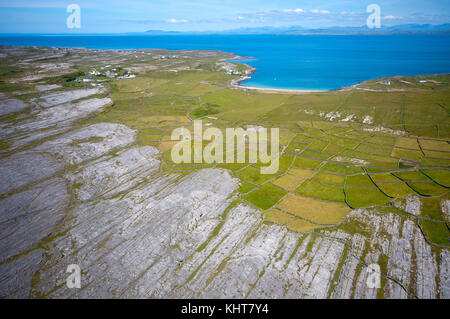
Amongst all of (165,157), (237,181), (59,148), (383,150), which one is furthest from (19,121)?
(383,150)

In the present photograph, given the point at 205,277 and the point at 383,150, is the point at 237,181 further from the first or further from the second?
the point at 383,150

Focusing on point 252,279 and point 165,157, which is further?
point 165,157


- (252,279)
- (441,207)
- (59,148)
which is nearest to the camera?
(252,279)

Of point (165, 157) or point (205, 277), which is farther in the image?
point (165, 157)

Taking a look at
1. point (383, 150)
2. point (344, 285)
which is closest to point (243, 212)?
point (344, 285)

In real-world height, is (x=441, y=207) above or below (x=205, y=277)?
above
